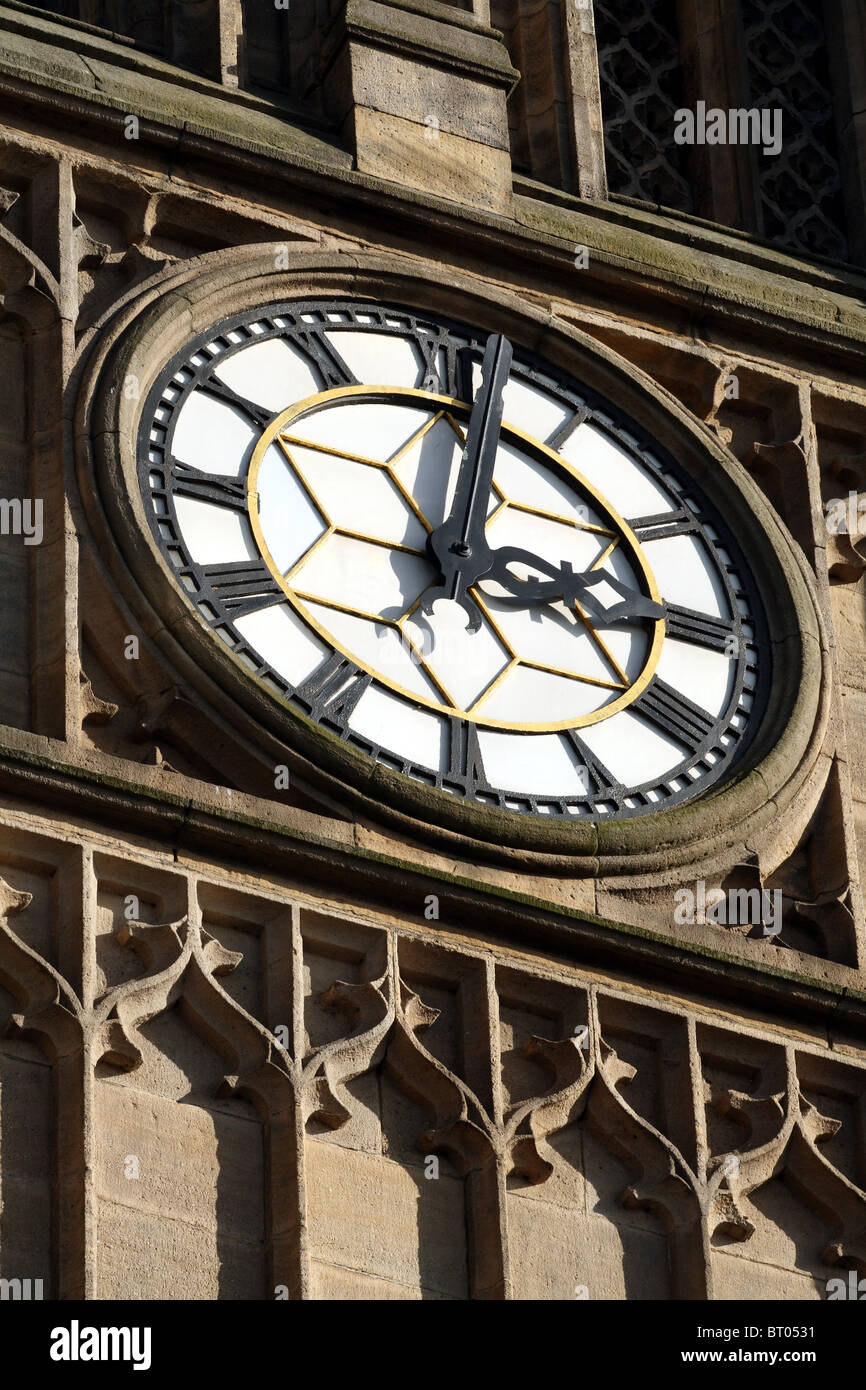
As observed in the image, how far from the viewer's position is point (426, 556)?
15.4 m

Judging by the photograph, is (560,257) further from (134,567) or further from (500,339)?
(134,567)

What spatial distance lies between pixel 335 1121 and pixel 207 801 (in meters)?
1.00

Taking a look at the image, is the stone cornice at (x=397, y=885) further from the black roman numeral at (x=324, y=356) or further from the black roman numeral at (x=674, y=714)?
the black roman numeral at (x=324, y=356)

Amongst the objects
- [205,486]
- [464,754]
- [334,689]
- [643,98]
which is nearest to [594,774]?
[464,754]

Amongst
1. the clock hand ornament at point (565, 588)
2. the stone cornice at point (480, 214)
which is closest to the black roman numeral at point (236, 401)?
the clock hand ornament at point (565, 588)

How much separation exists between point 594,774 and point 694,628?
842mm

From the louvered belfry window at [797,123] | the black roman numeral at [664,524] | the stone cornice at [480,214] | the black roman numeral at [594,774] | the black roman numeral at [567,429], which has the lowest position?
the black roman numeral at [594,774]

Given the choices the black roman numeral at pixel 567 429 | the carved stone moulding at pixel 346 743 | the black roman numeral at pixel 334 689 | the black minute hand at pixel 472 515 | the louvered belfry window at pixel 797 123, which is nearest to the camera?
the carved stone moulding at pixel 346 743

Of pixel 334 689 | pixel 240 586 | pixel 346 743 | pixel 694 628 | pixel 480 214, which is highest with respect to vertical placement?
pixel 480 214

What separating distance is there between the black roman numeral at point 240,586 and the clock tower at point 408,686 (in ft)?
0.05

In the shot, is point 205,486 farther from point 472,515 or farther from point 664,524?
point 664,524

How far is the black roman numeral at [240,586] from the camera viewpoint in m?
14.9

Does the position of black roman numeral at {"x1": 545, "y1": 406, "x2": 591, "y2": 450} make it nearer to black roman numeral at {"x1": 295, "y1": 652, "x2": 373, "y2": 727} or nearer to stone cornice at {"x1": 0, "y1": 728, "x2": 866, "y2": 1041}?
black roman numeral at {"x1": 295, "y1": 652, "x2": 373, "y2": 727}

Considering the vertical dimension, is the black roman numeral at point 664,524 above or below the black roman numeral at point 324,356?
below
